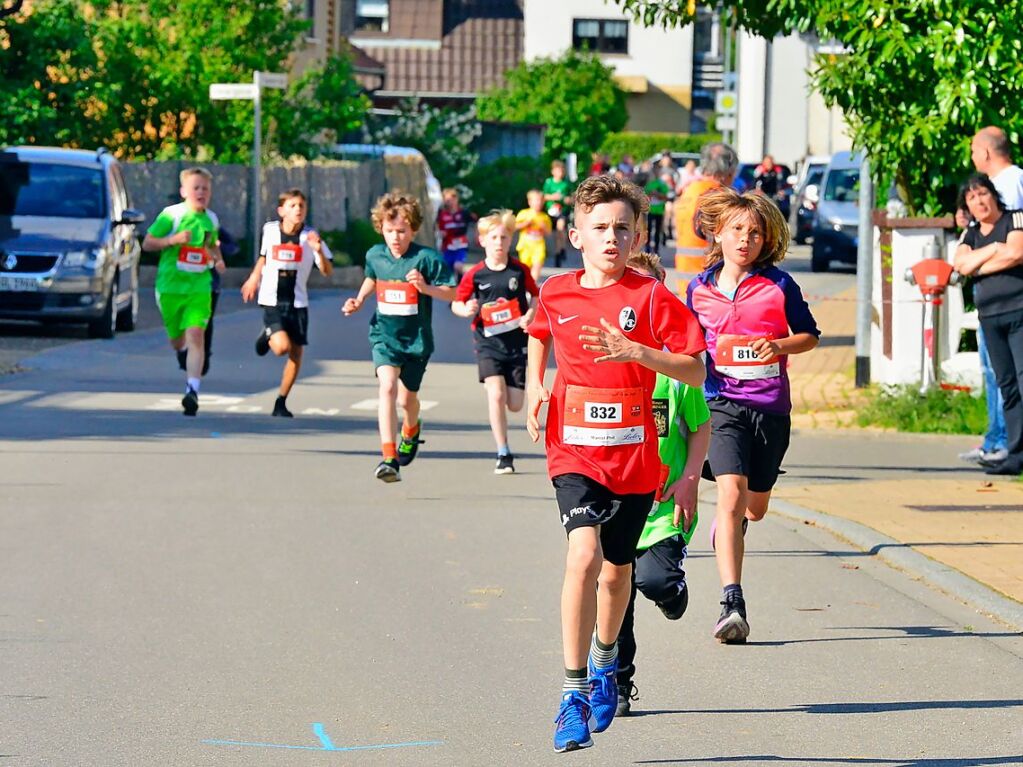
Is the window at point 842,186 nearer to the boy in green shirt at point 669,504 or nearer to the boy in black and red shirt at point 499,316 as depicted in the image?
the boy in black and red shirt at point 499,316

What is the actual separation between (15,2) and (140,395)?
9.68m

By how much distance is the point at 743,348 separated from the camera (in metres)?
7.88

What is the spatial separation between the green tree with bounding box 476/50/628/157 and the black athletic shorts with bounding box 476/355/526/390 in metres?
41.4

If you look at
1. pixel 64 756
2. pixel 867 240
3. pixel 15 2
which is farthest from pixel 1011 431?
pixel 15 2

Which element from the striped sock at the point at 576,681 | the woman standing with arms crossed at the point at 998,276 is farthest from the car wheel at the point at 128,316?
the striped sock at the point at 576,681

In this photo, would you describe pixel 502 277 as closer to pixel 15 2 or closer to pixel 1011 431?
pixel 1011 431

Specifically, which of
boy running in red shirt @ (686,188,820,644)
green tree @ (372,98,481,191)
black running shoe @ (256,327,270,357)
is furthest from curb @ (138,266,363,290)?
boy running in red shirt @ (686,188,820,644)

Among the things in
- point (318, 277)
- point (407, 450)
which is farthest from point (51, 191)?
point (407, 450)

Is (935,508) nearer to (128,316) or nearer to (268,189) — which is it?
(128,316)

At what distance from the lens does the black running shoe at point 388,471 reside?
1184 cm

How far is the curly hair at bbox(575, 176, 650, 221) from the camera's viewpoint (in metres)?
6.12

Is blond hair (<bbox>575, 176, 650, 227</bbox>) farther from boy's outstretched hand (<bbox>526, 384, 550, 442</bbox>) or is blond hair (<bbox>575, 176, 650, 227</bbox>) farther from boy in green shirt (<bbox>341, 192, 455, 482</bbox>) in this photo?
boy in green shirt (<bbox>341, 192, 455, 482</bbox>)

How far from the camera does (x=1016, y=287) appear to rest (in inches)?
484

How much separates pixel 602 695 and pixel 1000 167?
7196 mm
